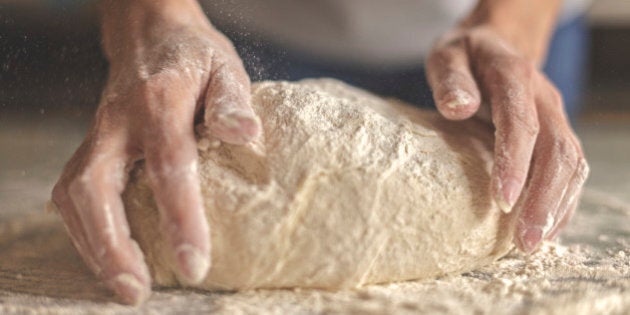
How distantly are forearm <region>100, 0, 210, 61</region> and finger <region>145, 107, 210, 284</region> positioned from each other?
267mm

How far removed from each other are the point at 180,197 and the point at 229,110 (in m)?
0.16

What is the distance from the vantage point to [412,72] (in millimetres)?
2094

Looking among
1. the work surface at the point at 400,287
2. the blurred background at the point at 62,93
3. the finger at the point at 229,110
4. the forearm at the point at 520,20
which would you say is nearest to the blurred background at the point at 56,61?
the blurred background at the point at 62,93

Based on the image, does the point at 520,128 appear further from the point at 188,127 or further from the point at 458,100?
the point at 188,127

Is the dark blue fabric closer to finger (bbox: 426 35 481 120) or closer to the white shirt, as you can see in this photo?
the white shirt

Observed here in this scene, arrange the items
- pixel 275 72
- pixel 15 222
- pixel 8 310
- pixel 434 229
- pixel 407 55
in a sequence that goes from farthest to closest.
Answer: pixel 407 55 → pixel 15 222 → pixel 275 72 → pixel 434 229 → pixel 8 310

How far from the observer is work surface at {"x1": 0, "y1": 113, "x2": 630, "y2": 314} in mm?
903

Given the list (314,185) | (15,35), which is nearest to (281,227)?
(314,185)

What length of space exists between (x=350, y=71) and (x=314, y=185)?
1.15 metres

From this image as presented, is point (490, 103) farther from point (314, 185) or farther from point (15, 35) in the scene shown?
point (15, 35)

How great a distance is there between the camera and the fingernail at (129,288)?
897 mm

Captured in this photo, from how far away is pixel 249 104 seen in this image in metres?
1.00

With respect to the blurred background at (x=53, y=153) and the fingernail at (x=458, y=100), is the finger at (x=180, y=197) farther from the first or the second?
the fingernail at (x=458, y=100)

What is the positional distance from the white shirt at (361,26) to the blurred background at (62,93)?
24.3 inches
